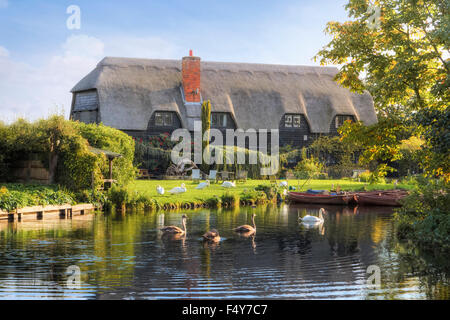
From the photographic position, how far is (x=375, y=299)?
30.0 ft

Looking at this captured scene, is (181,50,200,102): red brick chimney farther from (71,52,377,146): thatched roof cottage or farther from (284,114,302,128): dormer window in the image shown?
(284,114,302,128): dormer window

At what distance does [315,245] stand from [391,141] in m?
4.44

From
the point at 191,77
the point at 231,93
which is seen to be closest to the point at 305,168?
the point at 231,93

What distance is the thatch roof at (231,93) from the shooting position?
140ft

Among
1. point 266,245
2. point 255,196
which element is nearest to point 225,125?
point 255,196

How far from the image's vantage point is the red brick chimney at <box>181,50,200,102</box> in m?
44.8

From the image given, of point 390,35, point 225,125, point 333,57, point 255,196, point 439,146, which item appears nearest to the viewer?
point 439,146

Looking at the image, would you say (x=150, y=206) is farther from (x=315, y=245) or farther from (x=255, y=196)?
(x=315, y=245)

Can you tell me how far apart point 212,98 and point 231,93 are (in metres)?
2.08

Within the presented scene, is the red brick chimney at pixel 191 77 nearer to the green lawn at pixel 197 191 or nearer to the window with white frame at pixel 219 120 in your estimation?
the window with white frame at pixel 219 120

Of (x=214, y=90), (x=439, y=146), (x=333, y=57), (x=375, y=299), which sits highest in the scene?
(x=214, y=90)

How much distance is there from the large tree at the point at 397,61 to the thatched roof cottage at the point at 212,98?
26.3m

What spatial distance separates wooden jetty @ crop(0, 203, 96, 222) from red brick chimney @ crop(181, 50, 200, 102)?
22107 millimetres
